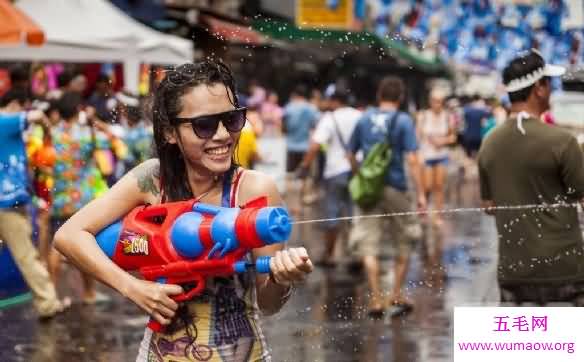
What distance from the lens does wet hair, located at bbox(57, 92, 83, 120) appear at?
→ 9620 mm

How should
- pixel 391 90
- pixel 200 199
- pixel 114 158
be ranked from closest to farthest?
pixel 200 199
pixel 391 90
pixel 114 158

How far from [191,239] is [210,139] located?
32cm

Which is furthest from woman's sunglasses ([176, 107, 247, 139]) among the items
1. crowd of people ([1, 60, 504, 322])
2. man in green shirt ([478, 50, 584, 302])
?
crowd of people ([1, 60, 504, 322])

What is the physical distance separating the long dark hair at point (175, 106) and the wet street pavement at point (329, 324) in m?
3.08

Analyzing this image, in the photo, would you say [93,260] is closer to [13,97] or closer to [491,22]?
[13,97]

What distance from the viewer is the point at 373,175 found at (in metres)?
8.84

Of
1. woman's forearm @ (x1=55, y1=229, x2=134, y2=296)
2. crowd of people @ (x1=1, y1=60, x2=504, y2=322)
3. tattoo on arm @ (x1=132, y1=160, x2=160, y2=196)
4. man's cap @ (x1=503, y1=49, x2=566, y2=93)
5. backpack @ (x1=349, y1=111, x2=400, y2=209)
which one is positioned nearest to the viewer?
woman's forearm @ (x1=55, y1=229, x2=134, y2=296)

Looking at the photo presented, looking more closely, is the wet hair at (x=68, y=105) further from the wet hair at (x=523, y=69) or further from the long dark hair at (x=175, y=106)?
the long dark hair at (x=175, y=106)

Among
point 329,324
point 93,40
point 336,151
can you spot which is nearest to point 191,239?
point 329,324

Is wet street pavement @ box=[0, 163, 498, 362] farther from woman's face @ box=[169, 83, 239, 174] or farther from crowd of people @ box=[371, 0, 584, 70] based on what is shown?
crowd of people @ box=[371, 0, 584, 70]

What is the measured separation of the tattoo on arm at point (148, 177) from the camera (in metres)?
3.20

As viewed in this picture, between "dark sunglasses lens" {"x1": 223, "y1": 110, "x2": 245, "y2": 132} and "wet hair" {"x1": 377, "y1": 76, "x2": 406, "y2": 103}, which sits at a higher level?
"dark sunglasses lens" {"x1": 223, "y1": 110, "x2": 245, "y2": 132}

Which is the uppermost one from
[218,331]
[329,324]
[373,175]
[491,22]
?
[218,331]

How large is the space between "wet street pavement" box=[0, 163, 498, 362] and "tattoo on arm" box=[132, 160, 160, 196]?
10.1ft
